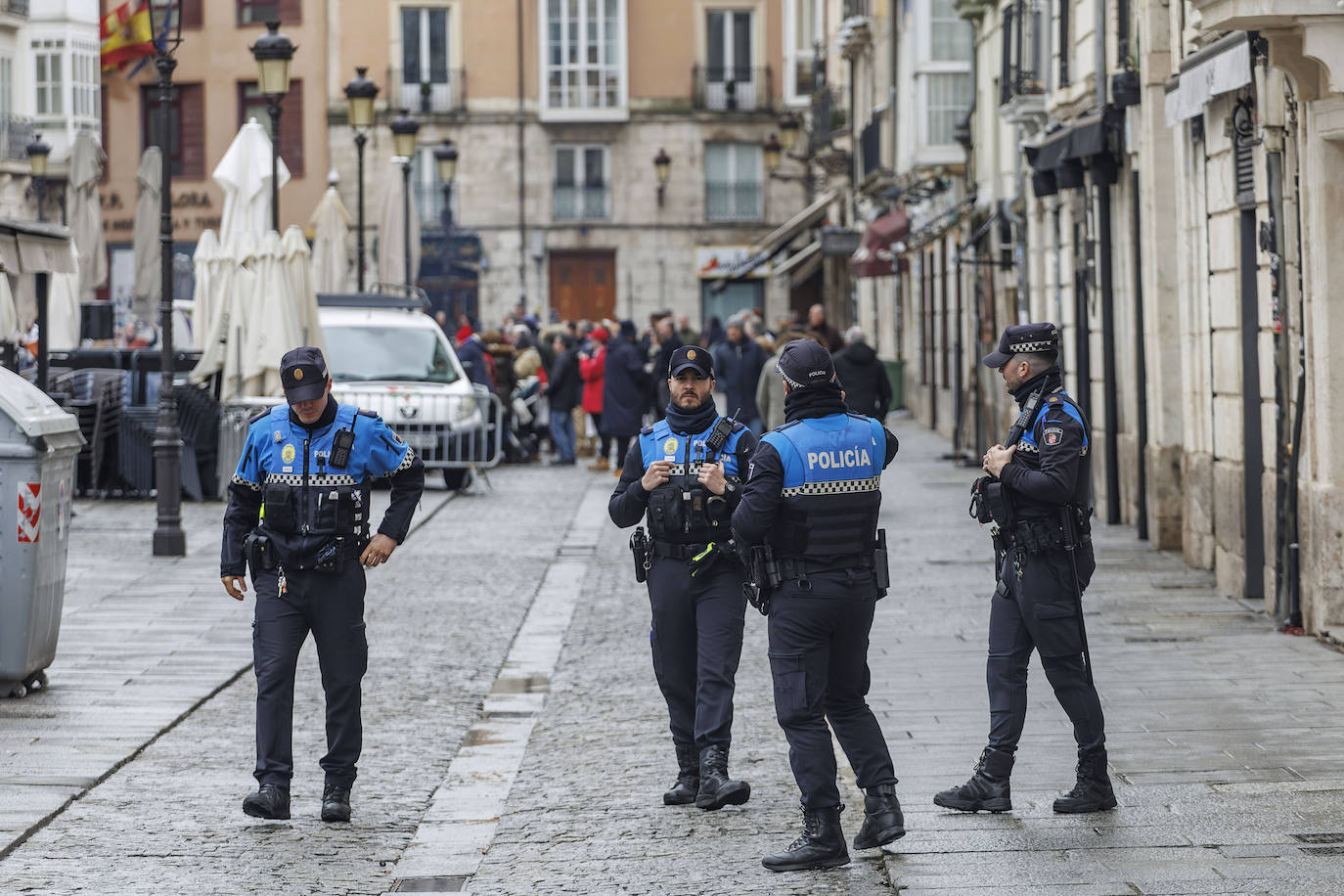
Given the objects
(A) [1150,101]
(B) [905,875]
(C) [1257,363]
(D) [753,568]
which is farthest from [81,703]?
(A) [1150,101]

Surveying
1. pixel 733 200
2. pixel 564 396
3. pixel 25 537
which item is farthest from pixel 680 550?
pixel 733 200

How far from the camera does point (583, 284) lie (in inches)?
2131

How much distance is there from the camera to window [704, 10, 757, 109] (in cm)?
5441

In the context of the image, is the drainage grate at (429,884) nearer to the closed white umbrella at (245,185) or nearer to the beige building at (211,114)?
the closed white umbrella at (245,185)

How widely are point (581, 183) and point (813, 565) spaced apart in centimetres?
4742

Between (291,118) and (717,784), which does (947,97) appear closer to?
(717,784)

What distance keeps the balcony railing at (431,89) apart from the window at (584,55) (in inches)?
82.3

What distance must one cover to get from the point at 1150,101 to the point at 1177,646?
20.5 ft

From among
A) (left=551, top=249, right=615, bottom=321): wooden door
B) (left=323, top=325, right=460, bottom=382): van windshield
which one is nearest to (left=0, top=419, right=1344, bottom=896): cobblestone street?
(left=323, top=325, right=460, bottom=382): van windshield

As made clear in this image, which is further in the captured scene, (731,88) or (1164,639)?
(731,88)

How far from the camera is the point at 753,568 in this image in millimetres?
7148

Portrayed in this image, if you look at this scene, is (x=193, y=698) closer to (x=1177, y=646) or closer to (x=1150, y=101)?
(x=1177, y=646)

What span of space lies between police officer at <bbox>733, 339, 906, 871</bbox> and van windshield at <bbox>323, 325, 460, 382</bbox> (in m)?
16.4

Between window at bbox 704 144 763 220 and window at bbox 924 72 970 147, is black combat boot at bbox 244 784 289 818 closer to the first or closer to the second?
window at bbox 924 72 970 147
